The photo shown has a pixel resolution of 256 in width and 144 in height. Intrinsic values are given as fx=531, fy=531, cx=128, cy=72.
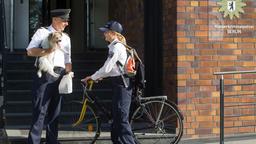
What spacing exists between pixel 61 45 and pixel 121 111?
115 cm

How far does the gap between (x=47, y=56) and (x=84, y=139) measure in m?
1.43

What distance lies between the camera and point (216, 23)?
319 inches

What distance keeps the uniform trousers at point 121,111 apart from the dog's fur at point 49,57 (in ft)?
2.76

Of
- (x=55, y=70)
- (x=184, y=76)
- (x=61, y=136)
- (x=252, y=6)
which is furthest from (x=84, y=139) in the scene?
(x=252, y=6)

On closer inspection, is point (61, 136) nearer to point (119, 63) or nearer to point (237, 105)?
point (119, 63)

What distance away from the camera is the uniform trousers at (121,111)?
6887mm

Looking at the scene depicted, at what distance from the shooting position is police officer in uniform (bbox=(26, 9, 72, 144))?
6613mm

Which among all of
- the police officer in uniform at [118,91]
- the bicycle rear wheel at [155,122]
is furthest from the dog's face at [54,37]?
the bicycle rear wheel at [155,122]

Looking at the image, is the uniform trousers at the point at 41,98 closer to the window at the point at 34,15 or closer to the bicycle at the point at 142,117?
the bicycle at the point at 142,117

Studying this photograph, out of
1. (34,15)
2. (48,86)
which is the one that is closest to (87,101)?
(48,86)

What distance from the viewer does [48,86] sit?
669 cm

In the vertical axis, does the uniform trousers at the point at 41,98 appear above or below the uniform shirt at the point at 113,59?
below

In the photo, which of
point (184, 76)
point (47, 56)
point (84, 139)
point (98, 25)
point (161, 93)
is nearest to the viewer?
point (47, 56)

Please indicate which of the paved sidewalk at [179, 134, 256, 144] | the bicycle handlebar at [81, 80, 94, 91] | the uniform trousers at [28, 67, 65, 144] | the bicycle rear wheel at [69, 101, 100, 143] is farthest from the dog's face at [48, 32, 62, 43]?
the paved sidewalk at [179, 134, 256, 144]
